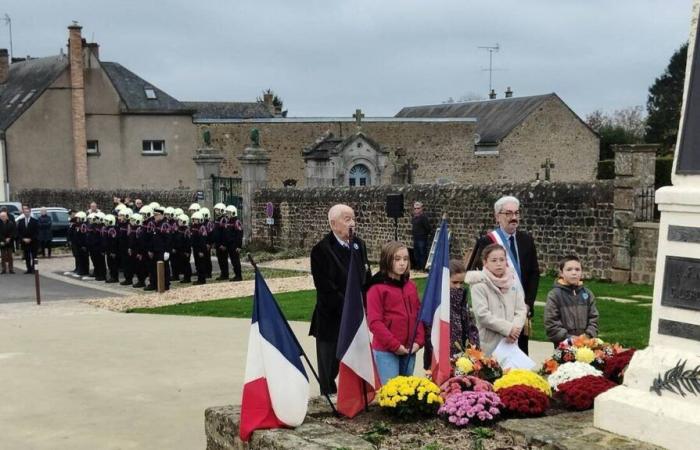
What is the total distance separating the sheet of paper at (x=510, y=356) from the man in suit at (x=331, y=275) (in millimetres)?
1257

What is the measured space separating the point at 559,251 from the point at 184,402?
11.6 m

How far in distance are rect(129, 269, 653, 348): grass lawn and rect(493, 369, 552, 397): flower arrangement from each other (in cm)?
416

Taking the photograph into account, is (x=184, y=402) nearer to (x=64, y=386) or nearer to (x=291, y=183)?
(x=64, y=386)

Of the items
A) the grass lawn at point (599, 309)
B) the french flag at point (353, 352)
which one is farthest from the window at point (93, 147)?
the french flag at point (353, 352)

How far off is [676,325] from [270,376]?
2.76 m

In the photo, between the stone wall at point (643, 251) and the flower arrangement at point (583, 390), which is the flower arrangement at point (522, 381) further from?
the stone wall at point (643, 251)

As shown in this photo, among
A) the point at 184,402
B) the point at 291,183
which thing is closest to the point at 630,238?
the point at 184,402

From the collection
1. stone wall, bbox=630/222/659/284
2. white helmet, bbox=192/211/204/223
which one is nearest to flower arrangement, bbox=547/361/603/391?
stone wall, bbox=630/222/659/284

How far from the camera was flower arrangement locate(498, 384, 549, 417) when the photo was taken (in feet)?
20.2

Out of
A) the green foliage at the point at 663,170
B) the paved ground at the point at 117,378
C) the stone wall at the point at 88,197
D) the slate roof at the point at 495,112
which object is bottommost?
the paved ground at the point at 117,378

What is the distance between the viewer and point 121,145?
44344 mm

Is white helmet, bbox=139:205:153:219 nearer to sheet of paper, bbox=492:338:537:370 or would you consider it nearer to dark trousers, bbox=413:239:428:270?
dark trousers, bbox=413:239:428:270

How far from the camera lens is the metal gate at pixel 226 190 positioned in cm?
3053

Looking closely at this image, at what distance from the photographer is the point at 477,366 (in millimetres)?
7215
